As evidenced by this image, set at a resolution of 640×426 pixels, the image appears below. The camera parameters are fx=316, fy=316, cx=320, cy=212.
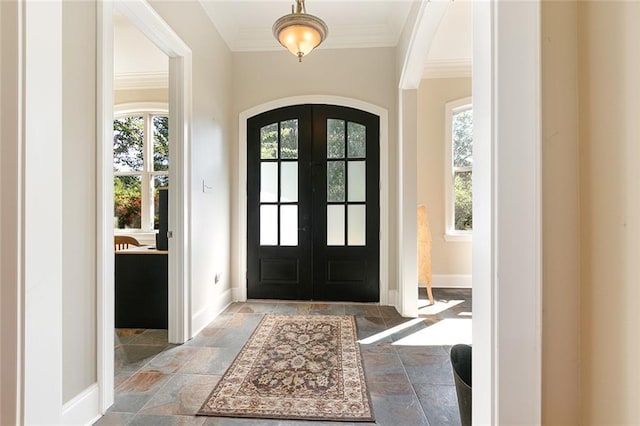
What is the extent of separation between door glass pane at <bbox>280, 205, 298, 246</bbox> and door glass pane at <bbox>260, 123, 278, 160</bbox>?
651mm

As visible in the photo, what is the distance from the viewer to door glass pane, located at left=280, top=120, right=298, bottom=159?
3.77 m

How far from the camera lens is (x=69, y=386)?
57.6 inches

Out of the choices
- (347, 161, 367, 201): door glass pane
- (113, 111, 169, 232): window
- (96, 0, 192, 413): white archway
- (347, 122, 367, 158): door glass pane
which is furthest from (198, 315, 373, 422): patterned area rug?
(113, 111, 169, 232): window

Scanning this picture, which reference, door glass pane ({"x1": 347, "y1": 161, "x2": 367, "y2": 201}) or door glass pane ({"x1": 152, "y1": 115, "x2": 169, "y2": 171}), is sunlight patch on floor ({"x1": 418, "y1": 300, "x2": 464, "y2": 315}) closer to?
door glass pane ({"x1": 347, "y1": 161, "x2": 367, "y2": 201})

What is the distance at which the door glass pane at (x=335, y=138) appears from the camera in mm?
3727

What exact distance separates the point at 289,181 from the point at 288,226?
538 millimetres

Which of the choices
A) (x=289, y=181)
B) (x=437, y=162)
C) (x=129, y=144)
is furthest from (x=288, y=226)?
(x=129, y=144)

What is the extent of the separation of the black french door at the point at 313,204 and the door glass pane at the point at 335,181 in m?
0.01

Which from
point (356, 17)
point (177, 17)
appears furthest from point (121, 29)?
point (356, 17)

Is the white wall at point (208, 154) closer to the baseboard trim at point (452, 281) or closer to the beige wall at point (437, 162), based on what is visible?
the beige wall at point (437, 162)

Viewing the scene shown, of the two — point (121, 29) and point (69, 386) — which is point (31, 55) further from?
point (121, 29)

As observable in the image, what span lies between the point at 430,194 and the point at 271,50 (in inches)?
109

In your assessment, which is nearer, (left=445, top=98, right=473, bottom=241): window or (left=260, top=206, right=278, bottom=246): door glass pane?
(left=260, top=206, right=278, bottom=246): door glass pane

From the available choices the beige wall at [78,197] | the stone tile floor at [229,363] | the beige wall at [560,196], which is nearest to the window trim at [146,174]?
the stone tile floor at [229,363]
